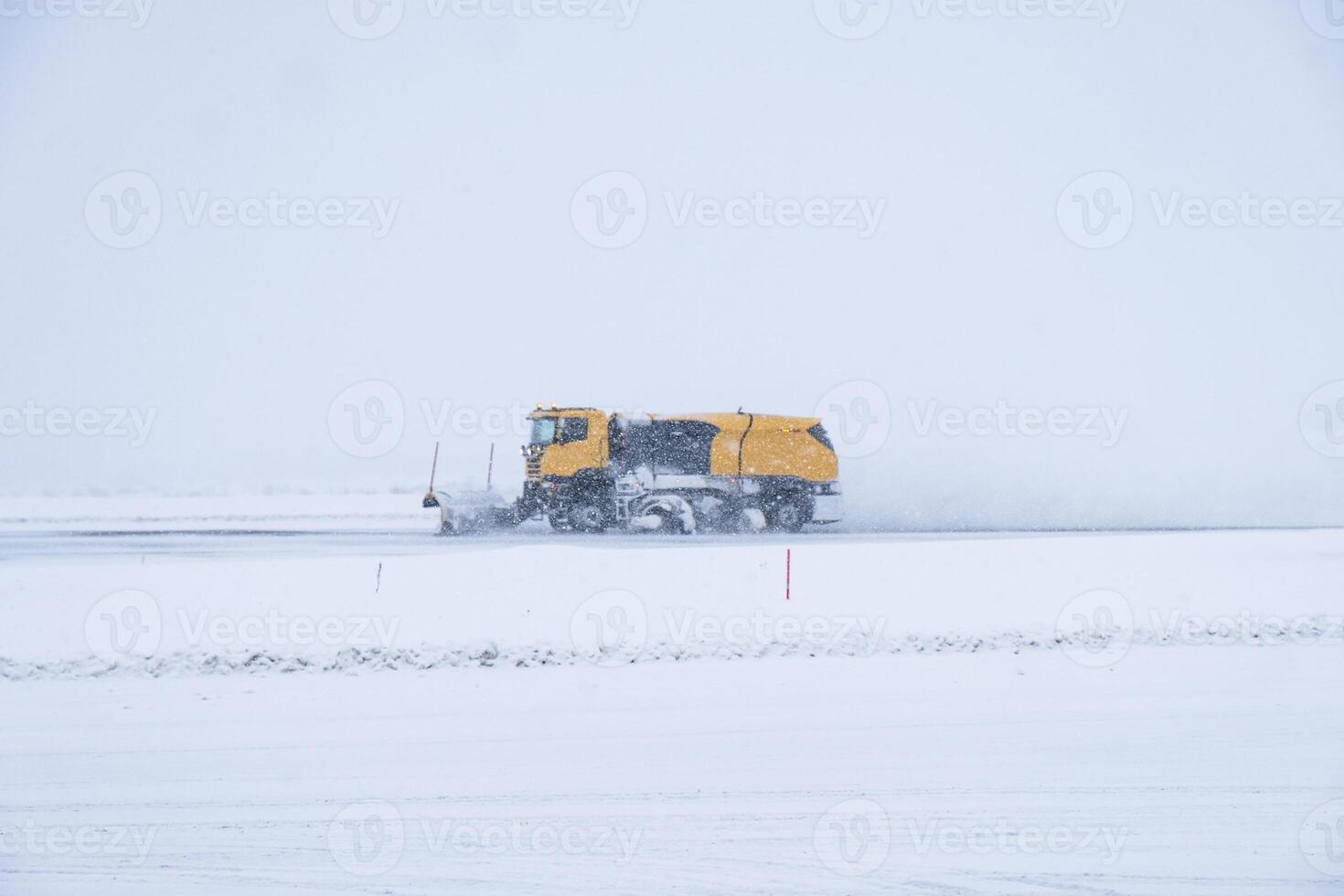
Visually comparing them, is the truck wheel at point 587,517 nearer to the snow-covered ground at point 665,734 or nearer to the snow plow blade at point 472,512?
the snow plow blade at point 472,512

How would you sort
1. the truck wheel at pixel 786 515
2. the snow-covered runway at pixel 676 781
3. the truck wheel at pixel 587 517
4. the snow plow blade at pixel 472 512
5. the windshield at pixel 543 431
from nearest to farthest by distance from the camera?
the snow-covered runway at pixel 676 781 → the snow plow blade at pixel 472 512 → the windshield at pixel 543 431 → the truck wheel at pixel 587 517 → the truck wheel at pixel 786 515

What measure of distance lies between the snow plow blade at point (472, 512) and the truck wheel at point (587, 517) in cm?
115

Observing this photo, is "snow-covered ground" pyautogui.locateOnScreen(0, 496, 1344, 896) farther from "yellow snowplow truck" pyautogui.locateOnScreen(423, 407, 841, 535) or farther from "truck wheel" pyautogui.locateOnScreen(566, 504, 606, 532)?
"truck wheel" pyautogui.locateOnScreen(566, 504, 606, 532)

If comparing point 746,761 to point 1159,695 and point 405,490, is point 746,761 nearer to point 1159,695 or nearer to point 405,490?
point 1159,695

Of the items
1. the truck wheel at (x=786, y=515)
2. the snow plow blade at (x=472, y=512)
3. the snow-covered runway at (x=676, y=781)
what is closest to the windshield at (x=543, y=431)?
the snow plow blade at (x=472, y=512)

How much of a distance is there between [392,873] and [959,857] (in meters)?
2.89

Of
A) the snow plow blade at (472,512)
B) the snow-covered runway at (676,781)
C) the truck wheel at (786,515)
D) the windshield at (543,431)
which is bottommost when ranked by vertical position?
the snow-covered runway at (676,781)

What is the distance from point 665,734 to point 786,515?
39.4ft

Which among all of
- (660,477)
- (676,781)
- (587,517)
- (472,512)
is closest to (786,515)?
(660,477)

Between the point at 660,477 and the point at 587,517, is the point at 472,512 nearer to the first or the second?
the point at 587,517

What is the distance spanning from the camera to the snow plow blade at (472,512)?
16.8 m

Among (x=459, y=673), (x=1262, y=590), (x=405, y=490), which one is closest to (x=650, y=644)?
(x=459, y=673)

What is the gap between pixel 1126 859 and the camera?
4.25m

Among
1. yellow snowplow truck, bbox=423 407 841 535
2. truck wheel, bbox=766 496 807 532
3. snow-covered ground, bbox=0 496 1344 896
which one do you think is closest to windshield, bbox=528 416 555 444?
yellow snowplow truck, bbox=423 407 841 535
